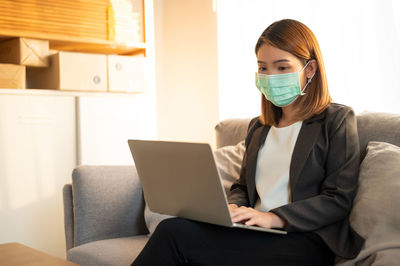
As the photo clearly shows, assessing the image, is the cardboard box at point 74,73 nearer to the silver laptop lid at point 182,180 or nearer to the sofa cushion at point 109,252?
the sofa cushion at point 109,252

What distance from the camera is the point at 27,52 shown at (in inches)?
114

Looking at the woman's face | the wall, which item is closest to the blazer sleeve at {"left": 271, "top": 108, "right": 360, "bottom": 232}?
the woman's face

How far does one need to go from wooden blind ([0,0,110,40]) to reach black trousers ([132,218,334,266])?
6.26 ft

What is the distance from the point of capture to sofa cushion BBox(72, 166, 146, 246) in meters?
2.02

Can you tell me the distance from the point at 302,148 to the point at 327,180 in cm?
12

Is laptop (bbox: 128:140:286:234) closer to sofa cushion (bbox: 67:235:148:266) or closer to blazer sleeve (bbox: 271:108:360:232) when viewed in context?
blazer sleeve (bbox: 271:108:360:232)

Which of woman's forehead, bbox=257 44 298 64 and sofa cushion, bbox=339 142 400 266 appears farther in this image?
woman's forehead, bbox=257 44 298 64

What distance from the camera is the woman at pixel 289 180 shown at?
1391 millimetres

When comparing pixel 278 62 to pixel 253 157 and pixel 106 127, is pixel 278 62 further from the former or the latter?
pixel 106 127

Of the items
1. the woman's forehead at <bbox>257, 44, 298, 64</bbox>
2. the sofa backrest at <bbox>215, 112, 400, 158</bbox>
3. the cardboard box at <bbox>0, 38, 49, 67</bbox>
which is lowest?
the sofa backrest at <bbox>215, 112, 400, 158</bbox>

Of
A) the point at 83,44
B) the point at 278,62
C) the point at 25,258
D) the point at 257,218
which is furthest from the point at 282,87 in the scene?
the point at 83,44

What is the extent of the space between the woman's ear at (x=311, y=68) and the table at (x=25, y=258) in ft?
2.99

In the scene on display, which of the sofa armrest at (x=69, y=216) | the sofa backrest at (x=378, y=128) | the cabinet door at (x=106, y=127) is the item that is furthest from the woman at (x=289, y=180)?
the cabinet door at (x=106, y=127)

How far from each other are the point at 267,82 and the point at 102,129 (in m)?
1.58
